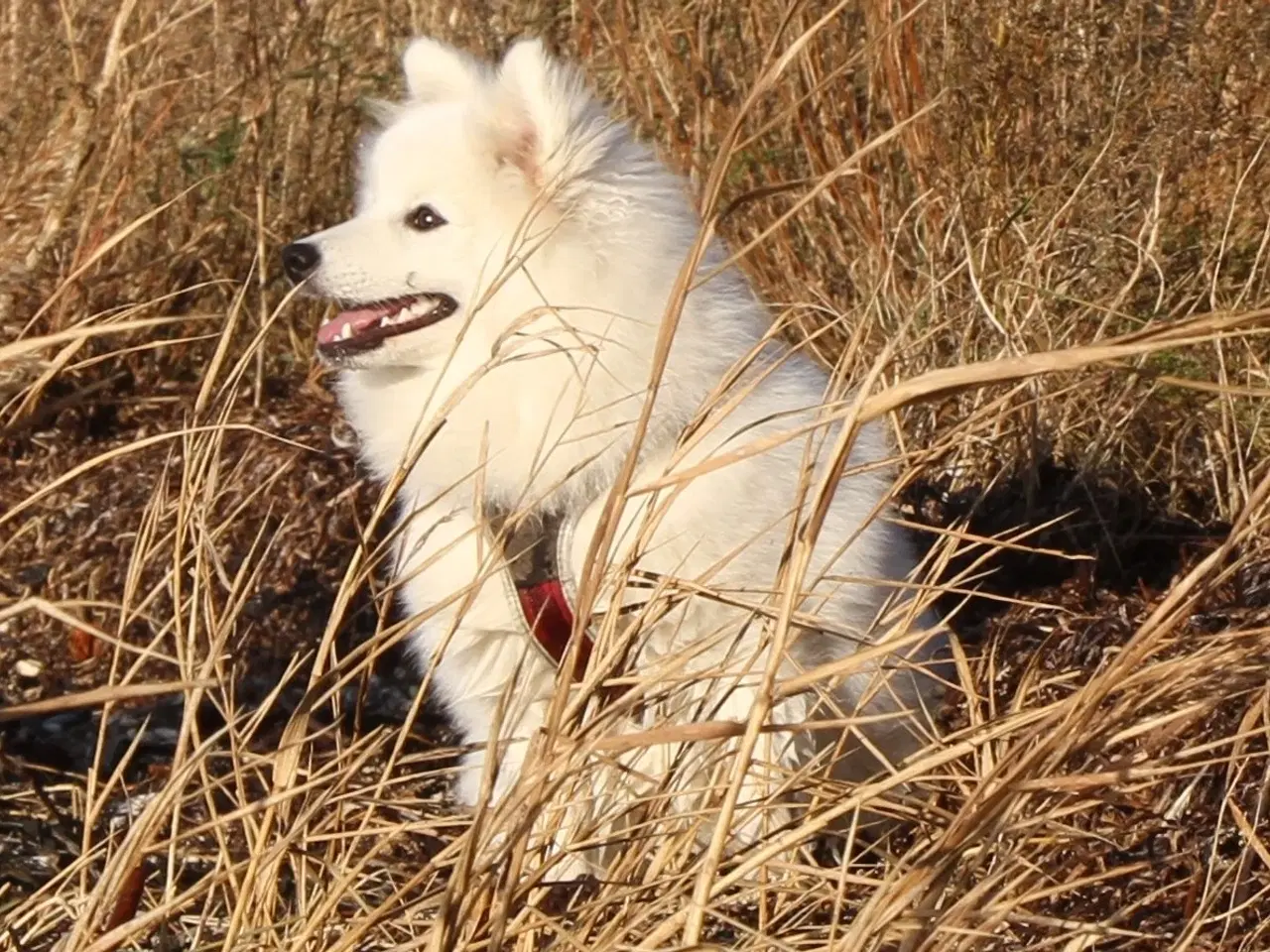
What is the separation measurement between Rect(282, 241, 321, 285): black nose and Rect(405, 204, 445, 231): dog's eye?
7.7 inches

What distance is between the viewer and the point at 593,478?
11.4 feet

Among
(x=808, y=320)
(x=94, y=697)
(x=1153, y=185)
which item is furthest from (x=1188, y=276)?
(x=94, y=697)

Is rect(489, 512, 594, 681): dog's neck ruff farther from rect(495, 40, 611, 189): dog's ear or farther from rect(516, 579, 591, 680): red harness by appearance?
rect(495, 40, 611, 189): dog's ear

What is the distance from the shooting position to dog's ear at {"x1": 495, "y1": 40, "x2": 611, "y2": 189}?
3.42 m

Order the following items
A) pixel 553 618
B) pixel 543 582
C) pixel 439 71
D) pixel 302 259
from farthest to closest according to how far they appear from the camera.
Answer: pixel 439 71, pixel 302 259, pixel 543 582, pixel 553 618

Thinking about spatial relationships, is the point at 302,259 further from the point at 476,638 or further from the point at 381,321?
the point at 476,638

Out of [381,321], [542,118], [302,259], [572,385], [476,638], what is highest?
[542,118]

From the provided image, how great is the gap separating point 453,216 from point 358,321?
0.28 meters

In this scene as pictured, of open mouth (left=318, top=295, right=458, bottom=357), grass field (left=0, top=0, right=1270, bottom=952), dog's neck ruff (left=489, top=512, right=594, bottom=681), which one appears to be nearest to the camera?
grass field (left=0, top=0, right=1270, bottom=952)

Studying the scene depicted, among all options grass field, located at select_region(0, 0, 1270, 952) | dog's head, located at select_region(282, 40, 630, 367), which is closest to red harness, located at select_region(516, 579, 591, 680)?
grass field, located at select_region(0, 0, 1270, 952)

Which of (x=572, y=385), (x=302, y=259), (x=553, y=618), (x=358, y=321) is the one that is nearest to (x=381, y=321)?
(x=358, y=321)

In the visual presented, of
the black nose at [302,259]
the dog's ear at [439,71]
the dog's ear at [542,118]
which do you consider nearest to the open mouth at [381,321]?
the black nose at [302,259]

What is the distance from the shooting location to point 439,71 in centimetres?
385

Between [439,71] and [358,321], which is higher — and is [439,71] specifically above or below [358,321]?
above
